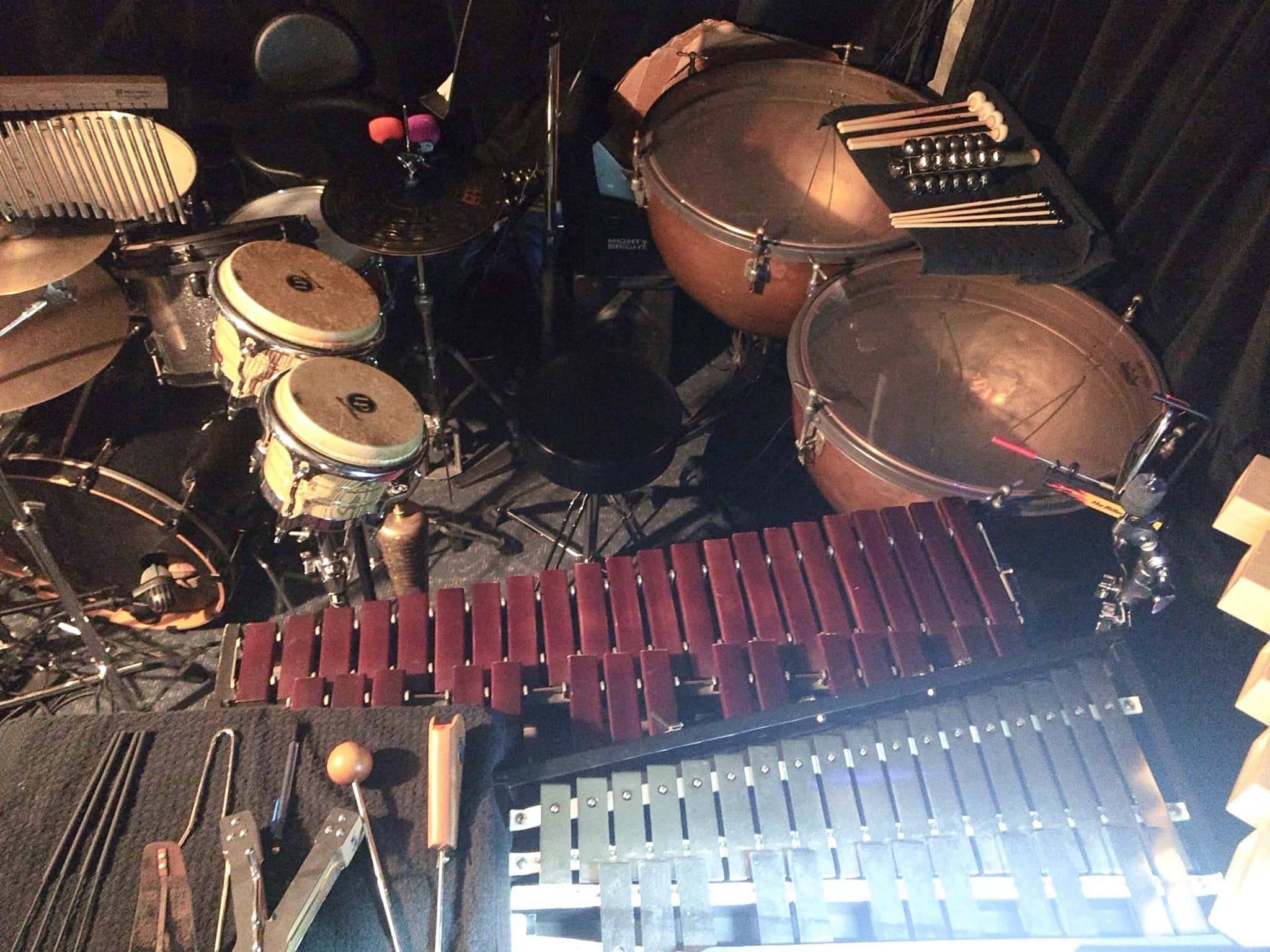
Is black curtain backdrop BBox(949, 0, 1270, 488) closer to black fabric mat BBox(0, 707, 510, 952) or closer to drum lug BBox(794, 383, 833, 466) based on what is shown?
drum lug BBox(794, 383, 833, 466)

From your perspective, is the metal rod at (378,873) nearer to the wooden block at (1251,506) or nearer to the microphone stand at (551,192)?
the wooden block at (1251,506)

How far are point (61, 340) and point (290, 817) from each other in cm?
119

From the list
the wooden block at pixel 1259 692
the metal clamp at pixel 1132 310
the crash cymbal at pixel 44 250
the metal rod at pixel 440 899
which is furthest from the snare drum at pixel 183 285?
the wooden block at pixel 1259 692

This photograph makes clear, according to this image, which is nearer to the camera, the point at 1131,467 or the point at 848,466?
the point at 1131,467

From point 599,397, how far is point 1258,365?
4.48 ft

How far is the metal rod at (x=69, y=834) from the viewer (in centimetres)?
124

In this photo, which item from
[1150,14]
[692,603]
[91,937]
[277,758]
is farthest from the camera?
[1150,14]

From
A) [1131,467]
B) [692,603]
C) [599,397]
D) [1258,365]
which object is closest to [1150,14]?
[1258,365]

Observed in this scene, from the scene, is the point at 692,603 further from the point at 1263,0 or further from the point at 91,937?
the point at 1263,0

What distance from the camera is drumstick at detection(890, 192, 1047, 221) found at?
2043mm

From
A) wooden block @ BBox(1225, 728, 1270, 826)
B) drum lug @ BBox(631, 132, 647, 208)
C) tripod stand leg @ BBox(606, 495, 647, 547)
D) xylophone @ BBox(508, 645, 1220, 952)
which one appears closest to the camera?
wooden block @ BBox(1225, 728, 1270, 826)

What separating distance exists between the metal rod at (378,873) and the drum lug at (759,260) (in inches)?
55.6

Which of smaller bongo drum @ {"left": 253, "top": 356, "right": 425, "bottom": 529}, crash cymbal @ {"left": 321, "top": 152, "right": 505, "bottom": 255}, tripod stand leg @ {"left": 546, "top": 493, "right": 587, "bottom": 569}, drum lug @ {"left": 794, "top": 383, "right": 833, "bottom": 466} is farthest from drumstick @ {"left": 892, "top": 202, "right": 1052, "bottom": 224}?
smaller bongo drum @ {"left": 253, "top": 356, "right": 425, "bottom": 529}

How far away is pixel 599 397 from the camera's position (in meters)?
2.25
